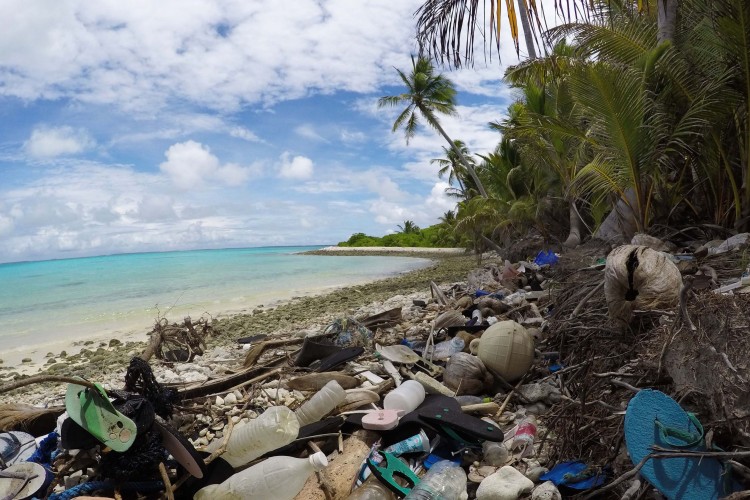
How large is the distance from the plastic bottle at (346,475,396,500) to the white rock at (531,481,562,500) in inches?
26.0

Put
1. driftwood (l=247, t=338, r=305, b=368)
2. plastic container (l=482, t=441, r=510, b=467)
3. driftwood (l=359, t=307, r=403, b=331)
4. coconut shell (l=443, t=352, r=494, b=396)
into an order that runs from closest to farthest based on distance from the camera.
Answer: plastic container (l=482, t=441, r=510, b=467) → coconut shell (l=443, t=352, r=494, b=396) → driftwood (l=247, t=338, r=305, b=368) → driftwood (l=359, t=307, r=403, b=331)

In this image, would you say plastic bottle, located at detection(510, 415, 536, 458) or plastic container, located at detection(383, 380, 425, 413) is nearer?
plastic bottle, located at detection(510, 415, 536, 458)

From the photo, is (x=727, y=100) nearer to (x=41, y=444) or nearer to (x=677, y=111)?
(x=677, y=111)

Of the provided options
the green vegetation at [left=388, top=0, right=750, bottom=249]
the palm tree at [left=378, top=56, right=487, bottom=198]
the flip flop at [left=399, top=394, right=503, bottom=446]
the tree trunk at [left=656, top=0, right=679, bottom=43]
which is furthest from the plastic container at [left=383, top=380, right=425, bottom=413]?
the palm tree at [left=378, top=56, right=487, bottom=198]

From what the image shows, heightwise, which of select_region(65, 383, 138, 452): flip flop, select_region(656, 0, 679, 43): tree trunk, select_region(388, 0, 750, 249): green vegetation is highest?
select_region(656, 0, 679, 43): tree trunk

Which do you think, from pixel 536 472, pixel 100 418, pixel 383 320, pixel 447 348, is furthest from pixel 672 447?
pixel 383 320

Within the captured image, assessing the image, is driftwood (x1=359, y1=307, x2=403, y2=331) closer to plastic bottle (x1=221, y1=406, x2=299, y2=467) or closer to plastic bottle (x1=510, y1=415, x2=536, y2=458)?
plastic bottle (x1=510, y1=415, x2=536, y2=458)

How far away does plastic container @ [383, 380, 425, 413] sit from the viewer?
10.4 feet

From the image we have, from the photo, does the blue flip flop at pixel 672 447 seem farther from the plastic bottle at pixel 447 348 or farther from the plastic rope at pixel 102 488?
the plastic bottle at pixel 447 348

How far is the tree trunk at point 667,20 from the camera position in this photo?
29.3ft

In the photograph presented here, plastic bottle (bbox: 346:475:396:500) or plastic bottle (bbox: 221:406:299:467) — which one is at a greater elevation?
plastic bottle (bbox: 221:406:299:467)

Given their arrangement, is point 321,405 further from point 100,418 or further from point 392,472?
point 100,418

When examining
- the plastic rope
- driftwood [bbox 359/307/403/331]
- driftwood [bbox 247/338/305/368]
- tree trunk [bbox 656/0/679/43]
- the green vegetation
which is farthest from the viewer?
tree trunk [bbox 656/0/679/43]

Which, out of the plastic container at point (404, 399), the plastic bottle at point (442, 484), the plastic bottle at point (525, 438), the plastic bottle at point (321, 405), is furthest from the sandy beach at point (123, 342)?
the plastic bottle at point (525, 438)
